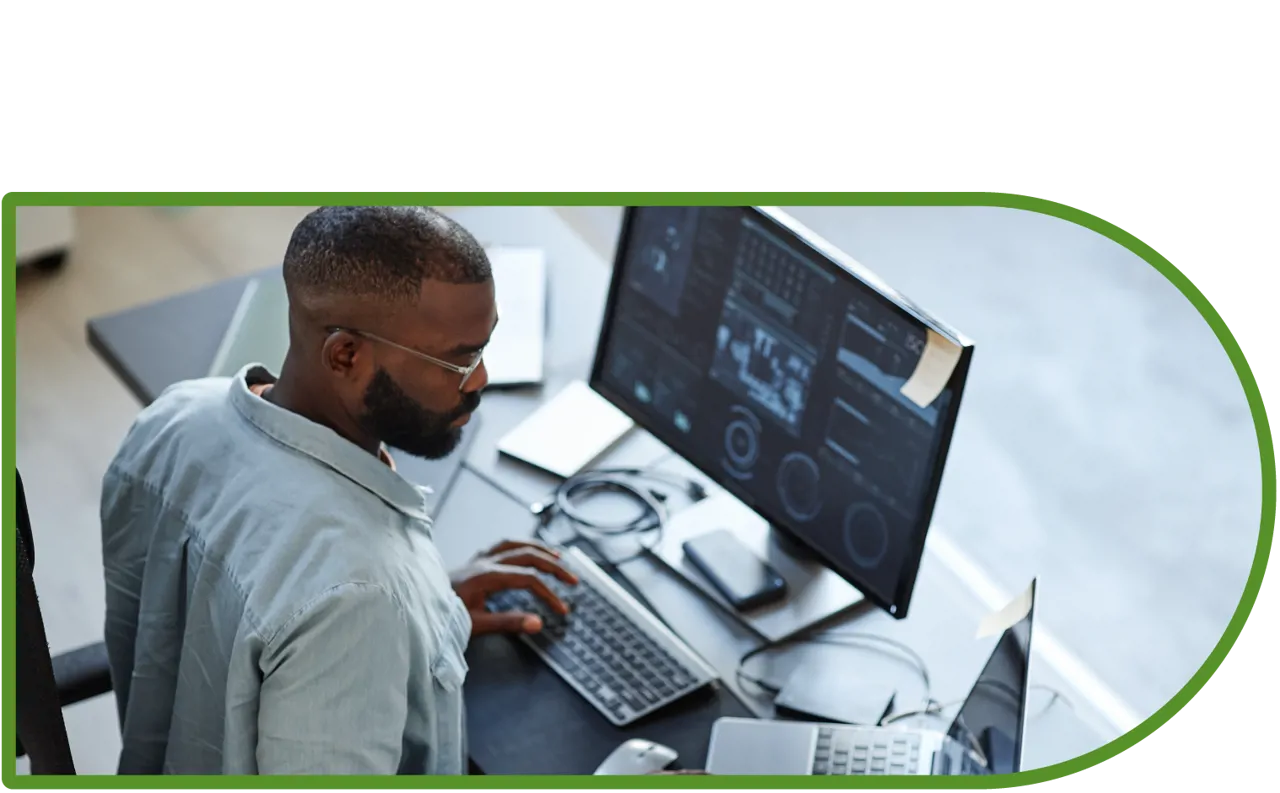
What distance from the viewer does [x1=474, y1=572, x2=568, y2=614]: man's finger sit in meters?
2.09

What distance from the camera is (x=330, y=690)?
5.24 ft

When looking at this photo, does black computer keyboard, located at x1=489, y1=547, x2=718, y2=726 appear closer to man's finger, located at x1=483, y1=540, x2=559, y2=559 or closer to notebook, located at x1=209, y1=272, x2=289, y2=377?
man's finger, located at x1=483, y1=540, x2=559, y2=559

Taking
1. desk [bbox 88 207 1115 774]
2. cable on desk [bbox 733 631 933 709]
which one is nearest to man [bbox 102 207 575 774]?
desk [bbox 88 207 1115 774]

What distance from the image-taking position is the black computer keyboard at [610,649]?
6.50 ft

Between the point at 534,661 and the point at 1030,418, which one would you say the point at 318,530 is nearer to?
the point at 534,661

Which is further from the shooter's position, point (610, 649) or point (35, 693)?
point (610, 649)

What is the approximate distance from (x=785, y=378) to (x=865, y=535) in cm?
23

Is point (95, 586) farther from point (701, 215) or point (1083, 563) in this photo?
point (1083, 563)

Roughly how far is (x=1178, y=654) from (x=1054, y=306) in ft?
3.83

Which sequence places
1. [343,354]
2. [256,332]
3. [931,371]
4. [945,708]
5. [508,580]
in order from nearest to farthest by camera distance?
[343,354]
[931,371]
[945,708]
[508,580]
[256,332]

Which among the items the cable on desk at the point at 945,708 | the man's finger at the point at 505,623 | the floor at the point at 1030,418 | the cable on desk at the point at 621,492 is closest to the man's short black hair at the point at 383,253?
the man's finger at the point at 505,623

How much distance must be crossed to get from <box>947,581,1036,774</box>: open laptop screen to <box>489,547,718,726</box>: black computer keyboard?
384 mm

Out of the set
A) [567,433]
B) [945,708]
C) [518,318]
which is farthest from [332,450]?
[518,318]

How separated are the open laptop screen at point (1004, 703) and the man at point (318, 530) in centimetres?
58
